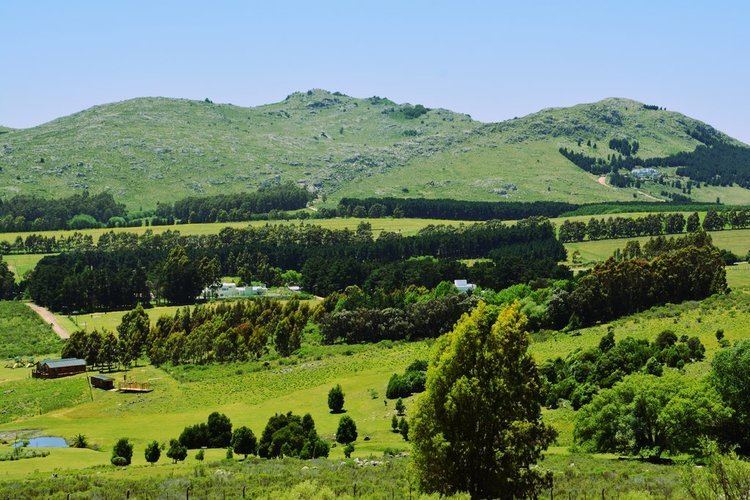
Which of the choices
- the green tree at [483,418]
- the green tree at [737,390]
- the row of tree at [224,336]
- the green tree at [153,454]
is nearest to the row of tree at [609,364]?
the green tree at [737,390]

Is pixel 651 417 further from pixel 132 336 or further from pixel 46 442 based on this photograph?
pixel 132 336

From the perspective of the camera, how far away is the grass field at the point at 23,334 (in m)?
123

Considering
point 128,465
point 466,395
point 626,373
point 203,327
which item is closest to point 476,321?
point 466,395

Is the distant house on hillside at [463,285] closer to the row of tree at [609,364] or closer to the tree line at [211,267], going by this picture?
the tree line at [211,267]

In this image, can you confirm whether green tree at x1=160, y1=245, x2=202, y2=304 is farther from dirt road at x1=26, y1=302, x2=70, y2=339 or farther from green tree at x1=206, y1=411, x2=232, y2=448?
green tree at x1=206, y1=411, x2=232, y2=448

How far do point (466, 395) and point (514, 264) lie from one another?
12090 centimetres

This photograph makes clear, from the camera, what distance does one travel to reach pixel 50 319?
146m

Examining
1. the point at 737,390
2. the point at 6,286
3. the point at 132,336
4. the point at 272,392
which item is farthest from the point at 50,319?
the point at 737,390

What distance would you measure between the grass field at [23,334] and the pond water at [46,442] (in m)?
51.1

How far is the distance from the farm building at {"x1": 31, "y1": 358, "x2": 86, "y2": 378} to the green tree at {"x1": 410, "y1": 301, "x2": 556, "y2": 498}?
261 feet

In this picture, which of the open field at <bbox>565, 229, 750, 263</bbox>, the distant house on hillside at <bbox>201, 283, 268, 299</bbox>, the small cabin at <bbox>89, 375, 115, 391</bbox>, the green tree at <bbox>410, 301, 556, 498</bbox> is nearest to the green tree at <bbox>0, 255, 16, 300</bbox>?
the distant house on hillside at <bbox>201, 283, 268, 299</bbox>

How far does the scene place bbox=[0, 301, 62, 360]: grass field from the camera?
12294cm

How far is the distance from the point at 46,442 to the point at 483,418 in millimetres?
49001

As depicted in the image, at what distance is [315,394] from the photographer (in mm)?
88312
